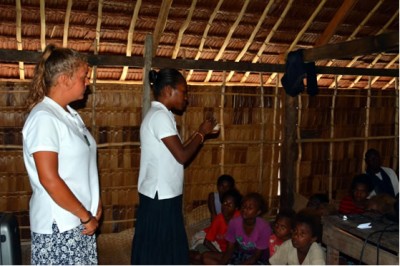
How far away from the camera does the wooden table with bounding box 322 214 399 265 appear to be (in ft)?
6.93

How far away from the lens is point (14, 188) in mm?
4176

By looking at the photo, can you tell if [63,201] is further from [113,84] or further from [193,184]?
[193,184]

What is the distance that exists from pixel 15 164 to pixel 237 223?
2165 millimetres

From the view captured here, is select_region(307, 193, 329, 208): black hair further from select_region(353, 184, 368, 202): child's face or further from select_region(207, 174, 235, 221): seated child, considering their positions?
select_region(207, 174, 235, 221): seated child

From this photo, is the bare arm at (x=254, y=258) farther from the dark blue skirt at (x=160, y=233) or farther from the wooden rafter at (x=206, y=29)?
the wooden rafter at (x=206, y=29)

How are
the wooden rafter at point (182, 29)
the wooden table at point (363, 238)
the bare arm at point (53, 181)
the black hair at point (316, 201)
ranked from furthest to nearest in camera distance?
the black hair at point (316, 201) < the wooden rafter at point (182, 29) < the wooden table at point (363, 238) < the bare arm at point (53, 181)

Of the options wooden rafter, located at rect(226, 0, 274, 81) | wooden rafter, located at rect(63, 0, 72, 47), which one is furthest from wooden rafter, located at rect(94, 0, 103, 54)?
wooden rafter, located at rect(226, 0, 274, 81)

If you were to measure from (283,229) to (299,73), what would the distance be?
163cm

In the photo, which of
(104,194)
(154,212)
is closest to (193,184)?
(104,194)

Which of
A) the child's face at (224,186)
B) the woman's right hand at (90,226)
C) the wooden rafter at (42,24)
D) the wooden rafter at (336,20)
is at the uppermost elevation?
the wooden rafter at (336,20)

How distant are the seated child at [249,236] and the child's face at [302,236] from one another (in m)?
A: 0.48

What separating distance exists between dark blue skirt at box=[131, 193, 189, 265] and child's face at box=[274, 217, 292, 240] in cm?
84

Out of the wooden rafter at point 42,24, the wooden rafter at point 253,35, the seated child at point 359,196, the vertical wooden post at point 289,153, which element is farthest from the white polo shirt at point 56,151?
the vertical wooden post at point 289,153

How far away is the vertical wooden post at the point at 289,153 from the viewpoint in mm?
4715
